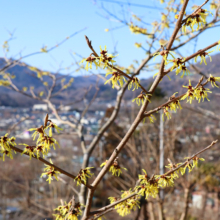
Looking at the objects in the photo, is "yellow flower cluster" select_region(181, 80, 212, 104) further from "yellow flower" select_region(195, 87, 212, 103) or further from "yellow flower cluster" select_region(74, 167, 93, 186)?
"yellow flower cluster" select_region(74, 167, 93, 186)

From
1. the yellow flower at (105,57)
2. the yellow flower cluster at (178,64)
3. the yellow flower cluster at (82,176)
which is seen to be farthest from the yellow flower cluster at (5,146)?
the yellow flower cluster at (178,64)

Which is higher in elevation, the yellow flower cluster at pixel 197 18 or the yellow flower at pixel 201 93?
the yellow flower cluster at pixel 197 18

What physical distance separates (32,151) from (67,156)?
13687mm

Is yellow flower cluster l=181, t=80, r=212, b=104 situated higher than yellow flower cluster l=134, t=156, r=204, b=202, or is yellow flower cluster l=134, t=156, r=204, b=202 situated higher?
yellow flower cluster l=181, t=80, r=212, b=104

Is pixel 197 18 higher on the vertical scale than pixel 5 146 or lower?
higher

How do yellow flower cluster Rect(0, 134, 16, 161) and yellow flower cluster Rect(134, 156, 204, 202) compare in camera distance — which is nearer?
yellow flower cluster Rect(0, 134, 16, 161)

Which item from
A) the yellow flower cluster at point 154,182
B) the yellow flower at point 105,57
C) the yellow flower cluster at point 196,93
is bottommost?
the yellow flower cluster at point 154,182

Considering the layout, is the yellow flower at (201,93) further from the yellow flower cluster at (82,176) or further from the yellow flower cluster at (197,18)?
the yellow flower cluster at (82,176)

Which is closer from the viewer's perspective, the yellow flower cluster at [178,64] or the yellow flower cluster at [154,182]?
the yellow flower cluster at [178,64]

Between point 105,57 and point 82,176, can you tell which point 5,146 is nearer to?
point 82,176

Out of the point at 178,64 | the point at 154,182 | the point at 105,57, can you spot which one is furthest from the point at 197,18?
the point at 154,182

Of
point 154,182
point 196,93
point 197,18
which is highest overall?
point 197,18

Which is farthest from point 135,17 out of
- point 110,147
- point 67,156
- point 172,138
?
point 67,156

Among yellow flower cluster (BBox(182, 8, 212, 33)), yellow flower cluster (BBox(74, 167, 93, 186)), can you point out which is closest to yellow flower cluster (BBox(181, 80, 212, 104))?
yellow flower cluster (BBox(182, 8, 212, 33))
